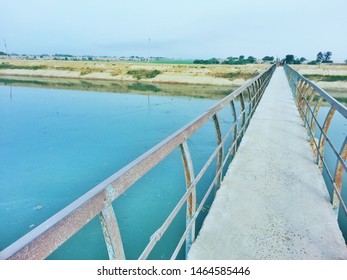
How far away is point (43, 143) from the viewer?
10.5m

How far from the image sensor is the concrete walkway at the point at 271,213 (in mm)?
2154

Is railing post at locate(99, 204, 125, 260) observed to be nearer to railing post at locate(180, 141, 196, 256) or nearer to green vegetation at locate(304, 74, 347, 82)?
railing post at locate(180, 141, 196, 256)

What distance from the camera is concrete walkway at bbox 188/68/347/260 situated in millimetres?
2154

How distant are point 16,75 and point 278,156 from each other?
48.4 m

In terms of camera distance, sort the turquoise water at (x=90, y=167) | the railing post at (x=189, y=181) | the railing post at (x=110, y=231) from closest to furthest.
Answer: the railing post at (x=110, y=231), the railing post at (x=189, y=181), the turquoise water at (x=90, y=167)

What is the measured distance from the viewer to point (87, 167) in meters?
8.17

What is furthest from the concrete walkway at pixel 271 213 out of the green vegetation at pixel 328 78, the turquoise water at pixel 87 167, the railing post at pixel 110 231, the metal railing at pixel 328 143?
the green vegetation at pixel 328 78

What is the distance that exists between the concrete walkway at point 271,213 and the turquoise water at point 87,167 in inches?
80.6

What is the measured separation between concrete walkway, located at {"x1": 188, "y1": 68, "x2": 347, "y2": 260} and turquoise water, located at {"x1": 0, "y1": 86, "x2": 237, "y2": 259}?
205 centimetres

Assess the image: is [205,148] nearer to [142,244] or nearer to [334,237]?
[142,244]

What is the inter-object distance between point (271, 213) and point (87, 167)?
644 cm

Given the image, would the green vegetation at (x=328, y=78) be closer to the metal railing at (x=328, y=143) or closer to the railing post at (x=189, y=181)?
the metal railing at (x=328, y=143)

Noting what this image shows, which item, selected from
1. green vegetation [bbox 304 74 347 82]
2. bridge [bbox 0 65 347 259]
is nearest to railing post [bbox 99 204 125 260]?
bridge [bbox 0 65 347 259]

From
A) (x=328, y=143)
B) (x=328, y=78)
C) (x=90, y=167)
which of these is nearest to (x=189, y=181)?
(x=328, y=143)
